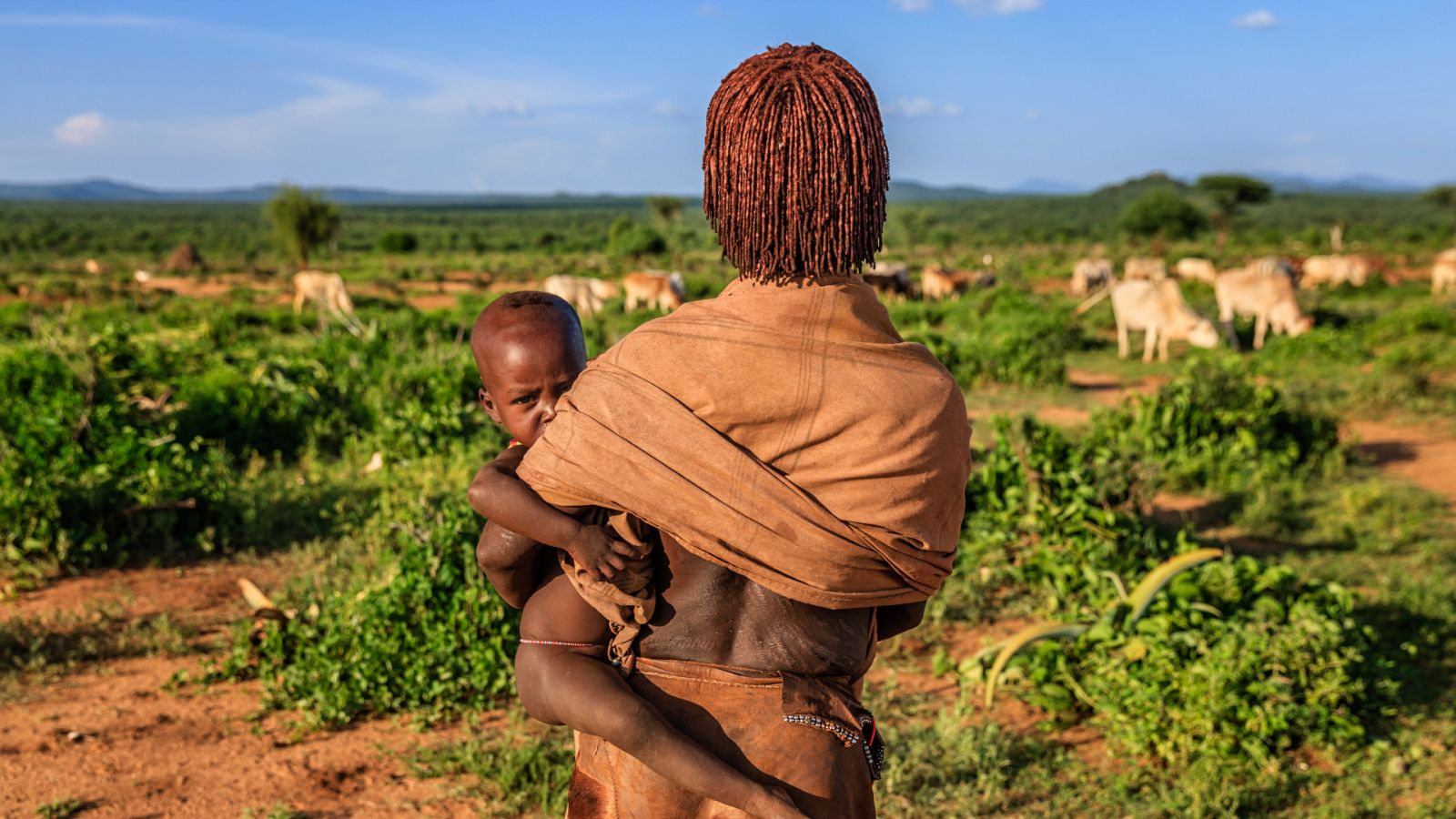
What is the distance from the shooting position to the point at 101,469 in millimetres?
5594

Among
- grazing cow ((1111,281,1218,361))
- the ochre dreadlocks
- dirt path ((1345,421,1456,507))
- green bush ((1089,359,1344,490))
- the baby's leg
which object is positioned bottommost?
dirt path ((1345,421,1456,507))

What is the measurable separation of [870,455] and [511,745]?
2.87 m

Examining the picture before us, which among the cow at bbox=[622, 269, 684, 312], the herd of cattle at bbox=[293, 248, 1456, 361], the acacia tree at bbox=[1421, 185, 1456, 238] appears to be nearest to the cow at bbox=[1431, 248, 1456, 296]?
the herd of cattle at bbox=[293, 248, 1456, 361]

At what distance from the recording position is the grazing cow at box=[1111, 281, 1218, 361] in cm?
1315

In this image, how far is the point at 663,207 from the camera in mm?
46375

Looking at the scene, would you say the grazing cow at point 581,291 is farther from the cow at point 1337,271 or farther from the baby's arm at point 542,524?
the baby's arm at point 542,524

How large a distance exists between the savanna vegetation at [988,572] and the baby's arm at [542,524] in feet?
7.64

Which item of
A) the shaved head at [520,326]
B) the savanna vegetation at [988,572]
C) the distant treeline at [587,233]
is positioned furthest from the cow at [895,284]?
the shaved head at [520,326]

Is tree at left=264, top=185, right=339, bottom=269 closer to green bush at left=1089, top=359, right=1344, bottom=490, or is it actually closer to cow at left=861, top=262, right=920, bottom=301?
cow at left=861, top=262, right=920, bottom=301

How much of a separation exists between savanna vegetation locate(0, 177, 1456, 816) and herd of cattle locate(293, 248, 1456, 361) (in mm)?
2399

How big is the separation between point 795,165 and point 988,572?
4.39 m

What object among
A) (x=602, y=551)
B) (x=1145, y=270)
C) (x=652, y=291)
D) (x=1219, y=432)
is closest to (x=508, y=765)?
(x=602, y=551)

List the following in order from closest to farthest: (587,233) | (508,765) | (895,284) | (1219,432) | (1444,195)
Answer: (508,765) < (1219,432) < (895,284) < (1444,195) < (587,233)

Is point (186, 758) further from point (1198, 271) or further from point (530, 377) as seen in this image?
point (1198, 271)
